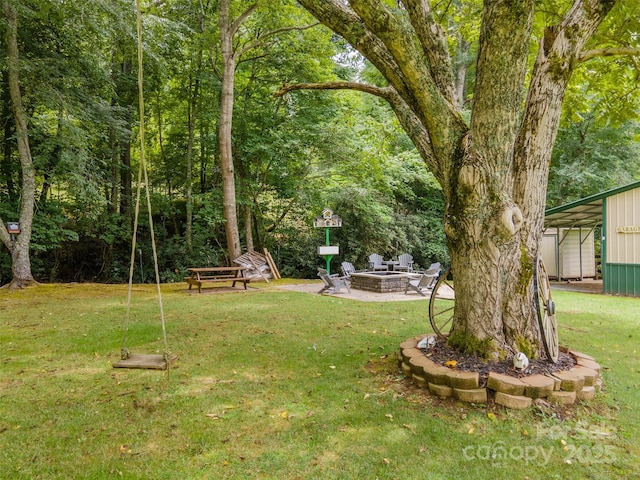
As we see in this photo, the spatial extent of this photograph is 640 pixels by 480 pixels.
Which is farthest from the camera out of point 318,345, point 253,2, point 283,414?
point 253,2

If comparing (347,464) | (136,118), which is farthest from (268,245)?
(347,464)

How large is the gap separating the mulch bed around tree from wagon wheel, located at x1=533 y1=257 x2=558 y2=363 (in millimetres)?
90

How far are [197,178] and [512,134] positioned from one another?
1286cm

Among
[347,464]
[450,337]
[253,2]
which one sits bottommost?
[347,464]

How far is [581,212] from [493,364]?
10.5 meters

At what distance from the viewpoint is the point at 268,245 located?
14320 millimetres

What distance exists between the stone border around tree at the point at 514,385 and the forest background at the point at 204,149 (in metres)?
7.10

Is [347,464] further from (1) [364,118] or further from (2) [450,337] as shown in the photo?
(1) [364,118]

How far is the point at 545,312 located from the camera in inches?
129

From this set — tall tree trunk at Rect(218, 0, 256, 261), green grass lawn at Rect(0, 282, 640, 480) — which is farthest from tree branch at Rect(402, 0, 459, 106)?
tall tree trunk at Rect(218, 0, 256, 261)

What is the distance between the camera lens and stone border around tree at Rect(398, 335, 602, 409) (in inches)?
111

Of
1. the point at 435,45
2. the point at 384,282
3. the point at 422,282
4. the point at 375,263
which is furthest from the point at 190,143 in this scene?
the point at 435,45

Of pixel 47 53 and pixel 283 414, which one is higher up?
pixel 47 53

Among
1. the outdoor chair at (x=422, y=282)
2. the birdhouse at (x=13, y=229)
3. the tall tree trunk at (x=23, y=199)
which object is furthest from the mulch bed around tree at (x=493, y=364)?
the tall tree trunk at (x=23, y=199)
